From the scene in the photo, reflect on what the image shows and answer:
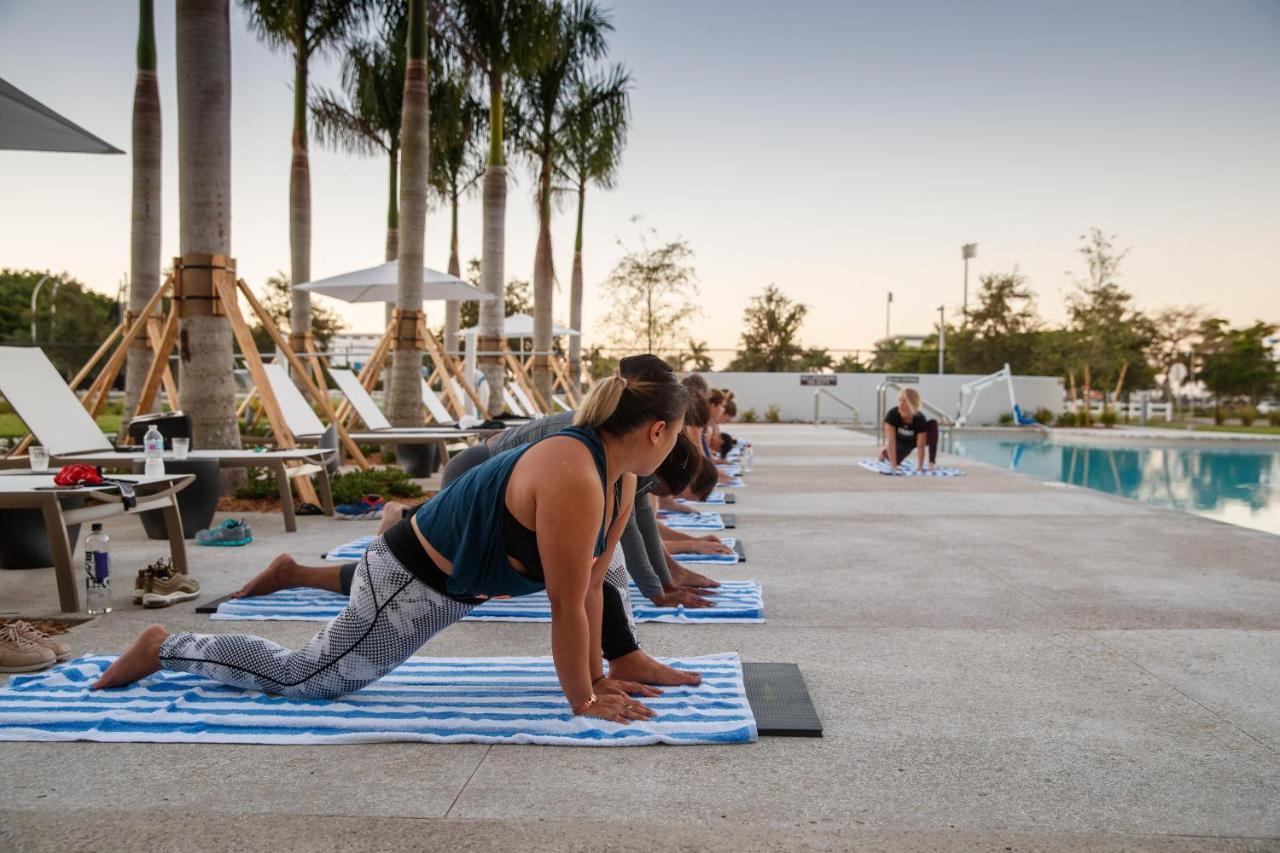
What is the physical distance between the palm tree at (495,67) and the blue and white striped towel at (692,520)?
6.88 meters

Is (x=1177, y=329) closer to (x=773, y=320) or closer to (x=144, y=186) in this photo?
(x=773, y=320)

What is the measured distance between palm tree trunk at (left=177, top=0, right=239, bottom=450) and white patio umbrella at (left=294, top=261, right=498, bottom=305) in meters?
5.39

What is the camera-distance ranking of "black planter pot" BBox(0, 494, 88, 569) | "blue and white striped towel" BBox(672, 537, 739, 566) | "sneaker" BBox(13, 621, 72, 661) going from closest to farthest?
"sneaker" BBox(13, 621, 72, 661), "black planter pot" BBox(0, 494, 88, 569), "blue and white striped towel" BBox(672, 537, 739, 566)

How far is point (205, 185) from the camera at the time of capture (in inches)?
303

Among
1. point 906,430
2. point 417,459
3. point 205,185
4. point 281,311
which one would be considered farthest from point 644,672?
point 281,311

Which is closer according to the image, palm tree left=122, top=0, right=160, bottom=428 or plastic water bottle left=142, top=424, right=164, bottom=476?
plastic water bottle left=142, top=424, right=164, bottom=476

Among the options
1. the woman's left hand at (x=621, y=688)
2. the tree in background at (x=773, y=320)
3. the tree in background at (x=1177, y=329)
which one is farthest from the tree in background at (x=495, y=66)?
the tree in background at (x=1177, y=329)

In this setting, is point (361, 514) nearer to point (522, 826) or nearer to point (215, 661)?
point (215, 661)

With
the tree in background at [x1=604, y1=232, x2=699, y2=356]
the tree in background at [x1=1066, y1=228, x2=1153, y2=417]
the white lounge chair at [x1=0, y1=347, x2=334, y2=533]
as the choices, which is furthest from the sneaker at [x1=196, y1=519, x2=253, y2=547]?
the tree in background at [x1=1066, y1=228, x2=1153, y2=417]

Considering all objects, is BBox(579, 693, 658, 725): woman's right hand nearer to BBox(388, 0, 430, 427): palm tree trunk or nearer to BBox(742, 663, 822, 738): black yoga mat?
BBox(742, 663, 822, 738): black yoga mat

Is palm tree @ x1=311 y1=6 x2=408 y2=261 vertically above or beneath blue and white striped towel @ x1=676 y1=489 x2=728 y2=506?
above

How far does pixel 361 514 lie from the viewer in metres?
7.57

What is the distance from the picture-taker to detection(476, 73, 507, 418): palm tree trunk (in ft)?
48.5

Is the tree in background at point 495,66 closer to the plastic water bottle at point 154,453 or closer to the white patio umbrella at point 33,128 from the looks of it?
the plastic water bottle at point 154,453
